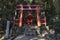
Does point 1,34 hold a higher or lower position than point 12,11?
lower

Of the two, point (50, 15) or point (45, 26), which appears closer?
point (45, 26)

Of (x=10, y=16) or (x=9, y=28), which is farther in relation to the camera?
(x=10, y=16)

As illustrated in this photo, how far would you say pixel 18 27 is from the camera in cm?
1180

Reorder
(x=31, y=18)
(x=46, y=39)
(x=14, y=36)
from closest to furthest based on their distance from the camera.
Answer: (x=46, y=39) → (x=14, y=36) → (x=31, y=18)

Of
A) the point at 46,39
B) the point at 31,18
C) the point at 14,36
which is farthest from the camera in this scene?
the point at 31,18

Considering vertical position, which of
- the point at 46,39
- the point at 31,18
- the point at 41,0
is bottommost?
the point at 46,39

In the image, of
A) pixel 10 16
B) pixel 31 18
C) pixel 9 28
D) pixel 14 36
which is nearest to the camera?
pixel 14 36

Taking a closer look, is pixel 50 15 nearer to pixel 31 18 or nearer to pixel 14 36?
pixel 31 18

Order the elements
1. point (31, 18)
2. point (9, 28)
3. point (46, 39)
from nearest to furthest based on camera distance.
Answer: point (46, 39) → point (9, 28) → point (31, 18)

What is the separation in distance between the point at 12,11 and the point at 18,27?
2375 millimetres

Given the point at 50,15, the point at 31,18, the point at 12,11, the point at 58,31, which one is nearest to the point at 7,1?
the point at 12,11

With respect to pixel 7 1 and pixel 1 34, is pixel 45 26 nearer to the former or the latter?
pixel 1 34

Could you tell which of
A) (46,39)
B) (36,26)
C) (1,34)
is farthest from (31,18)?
(46,39)

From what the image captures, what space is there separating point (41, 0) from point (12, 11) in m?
2.33
